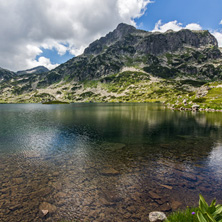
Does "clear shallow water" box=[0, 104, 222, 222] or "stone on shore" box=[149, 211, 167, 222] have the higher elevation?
"stone on shore" box=[149, 211, 167, 222]

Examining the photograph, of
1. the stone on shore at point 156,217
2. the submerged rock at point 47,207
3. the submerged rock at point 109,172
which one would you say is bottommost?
the submerged rock at point 109,172

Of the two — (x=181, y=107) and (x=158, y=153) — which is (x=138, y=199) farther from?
(x=181, y=107)

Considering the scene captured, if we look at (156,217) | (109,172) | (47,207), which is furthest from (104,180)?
(156,217)

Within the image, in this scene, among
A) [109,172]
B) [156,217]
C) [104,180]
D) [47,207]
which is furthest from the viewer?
[109,172]

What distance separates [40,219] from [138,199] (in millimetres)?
8781

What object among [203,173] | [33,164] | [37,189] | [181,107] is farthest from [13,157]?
[181,107]

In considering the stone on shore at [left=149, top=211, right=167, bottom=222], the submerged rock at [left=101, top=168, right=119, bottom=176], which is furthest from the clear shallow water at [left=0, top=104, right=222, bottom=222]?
the stone on shore at [left=149, top=211, right=167, bottom=222]

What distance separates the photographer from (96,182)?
17.1 metres

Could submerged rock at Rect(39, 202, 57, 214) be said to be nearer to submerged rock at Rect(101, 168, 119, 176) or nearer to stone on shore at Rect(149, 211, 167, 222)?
submerged rock at Rect(101, 168, 119, 176)

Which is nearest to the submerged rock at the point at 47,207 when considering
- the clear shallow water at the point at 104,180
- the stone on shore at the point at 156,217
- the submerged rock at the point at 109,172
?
the clear shallow water at the point at 104,180

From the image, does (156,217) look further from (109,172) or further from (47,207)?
(47,207)

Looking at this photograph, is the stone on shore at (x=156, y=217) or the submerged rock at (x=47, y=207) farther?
the submerged rock at (x=47, y=207)

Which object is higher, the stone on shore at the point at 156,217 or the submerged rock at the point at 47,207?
the stone on shore at the point at 156,217

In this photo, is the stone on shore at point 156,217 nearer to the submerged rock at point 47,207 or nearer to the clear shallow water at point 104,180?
the clear shallow water at point 104,180
